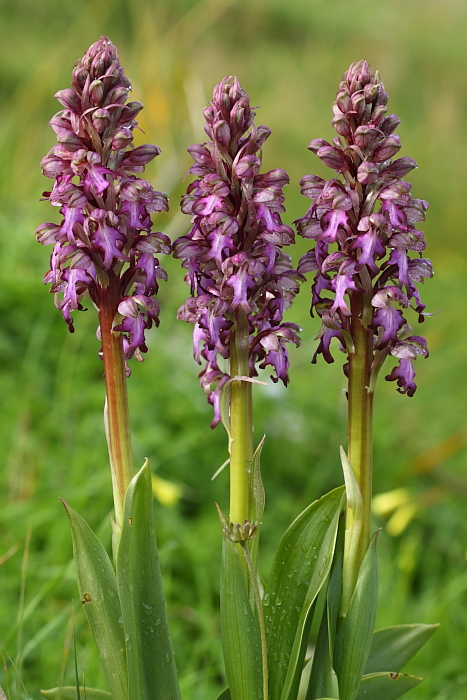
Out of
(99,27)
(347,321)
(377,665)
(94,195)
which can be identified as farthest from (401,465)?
(99,27)

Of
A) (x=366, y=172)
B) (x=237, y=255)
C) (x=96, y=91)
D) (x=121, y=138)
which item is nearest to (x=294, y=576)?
(x=237, y=255)

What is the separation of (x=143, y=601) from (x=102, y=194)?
882mm

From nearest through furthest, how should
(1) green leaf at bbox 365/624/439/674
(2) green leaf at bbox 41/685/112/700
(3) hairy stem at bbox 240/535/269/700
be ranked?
1. (3) hairy stem at bbox 240/535/269/700
2. (2) green leaf at bbox 41/685/112/700
3. (1) green leaf at bbox 365/624/439/674

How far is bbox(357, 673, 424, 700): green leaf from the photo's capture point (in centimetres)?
177

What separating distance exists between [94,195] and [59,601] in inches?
91.7

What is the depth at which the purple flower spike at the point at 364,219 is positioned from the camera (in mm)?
1482

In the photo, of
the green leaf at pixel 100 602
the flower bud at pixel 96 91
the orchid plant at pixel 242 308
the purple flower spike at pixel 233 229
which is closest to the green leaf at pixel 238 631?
the orchid plant at pixel 242 308

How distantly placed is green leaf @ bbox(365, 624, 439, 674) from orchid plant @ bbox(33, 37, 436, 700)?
0.75 feet

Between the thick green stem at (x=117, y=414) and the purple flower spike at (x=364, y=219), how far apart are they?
17.6 inches

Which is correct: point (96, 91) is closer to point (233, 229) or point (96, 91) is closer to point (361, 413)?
point (233, 229)

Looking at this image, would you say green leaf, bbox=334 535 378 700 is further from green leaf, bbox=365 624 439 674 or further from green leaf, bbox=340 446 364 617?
green leaf, bbox=365 624 439 674

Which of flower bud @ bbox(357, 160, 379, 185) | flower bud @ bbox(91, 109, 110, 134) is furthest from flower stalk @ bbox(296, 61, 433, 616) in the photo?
flower bud @ bbox(91, 109, 110, 134)

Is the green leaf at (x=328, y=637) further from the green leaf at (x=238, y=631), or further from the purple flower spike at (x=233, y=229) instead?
the purple flower spike at (x=233, y=229)

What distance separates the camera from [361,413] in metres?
1.64
